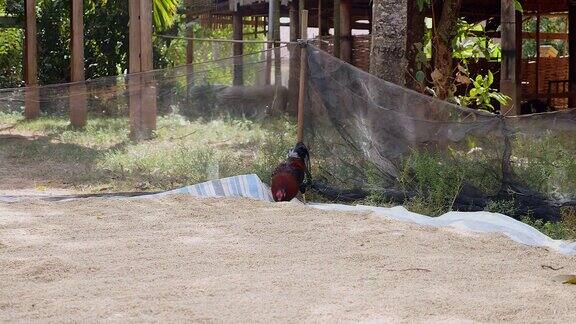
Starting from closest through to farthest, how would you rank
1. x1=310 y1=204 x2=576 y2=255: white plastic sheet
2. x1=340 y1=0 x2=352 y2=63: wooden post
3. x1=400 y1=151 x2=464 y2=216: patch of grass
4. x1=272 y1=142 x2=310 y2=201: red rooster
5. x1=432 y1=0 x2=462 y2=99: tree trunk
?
x1=310 y1=204 x2=576 y2=255: white plastic sheet → x1=400 y1=151 x2=464 y2=216: patch of grass → x1=272 y1=142 x2=310 y2=201: red rooster → x1=432 y1=0 x2=462 y2=99: tree trunk → x1=340 y1=0 x2=352 y2=63: wooden post

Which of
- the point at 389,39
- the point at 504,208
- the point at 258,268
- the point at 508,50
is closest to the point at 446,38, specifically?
the point at 508,50

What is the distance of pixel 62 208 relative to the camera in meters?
7.90

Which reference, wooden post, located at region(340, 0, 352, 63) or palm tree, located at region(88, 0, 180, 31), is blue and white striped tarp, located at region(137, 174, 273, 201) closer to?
wooden post, located at region(340, 0, 352, 63)

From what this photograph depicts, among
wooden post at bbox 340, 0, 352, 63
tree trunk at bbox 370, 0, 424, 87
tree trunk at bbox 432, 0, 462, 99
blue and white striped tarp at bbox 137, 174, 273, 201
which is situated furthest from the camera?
wooden post at bbox 340, 0, 352, 63

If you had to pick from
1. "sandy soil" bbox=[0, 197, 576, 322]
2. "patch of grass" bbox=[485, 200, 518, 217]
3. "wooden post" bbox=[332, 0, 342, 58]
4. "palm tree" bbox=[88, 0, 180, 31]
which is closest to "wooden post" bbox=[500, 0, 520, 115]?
"patch of grass" bbox=[485, 200, 518, 217]

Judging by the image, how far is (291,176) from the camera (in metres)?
8.29

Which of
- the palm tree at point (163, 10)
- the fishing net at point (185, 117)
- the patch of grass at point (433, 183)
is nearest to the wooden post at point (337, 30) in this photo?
the palm tree at point (163, 10)

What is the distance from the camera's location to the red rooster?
27.1ft

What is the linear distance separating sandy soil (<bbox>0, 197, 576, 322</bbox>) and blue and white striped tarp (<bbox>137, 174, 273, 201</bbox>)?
1.76 feet

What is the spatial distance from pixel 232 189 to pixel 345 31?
6855 mm

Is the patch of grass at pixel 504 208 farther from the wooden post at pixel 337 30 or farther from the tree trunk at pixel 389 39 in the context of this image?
the wooden post at pixel 337 30

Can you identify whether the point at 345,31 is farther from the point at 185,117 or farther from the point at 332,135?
the point at 332,135

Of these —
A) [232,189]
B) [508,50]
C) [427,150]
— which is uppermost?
[508,50]

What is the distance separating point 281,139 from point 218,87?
0.80 metres
